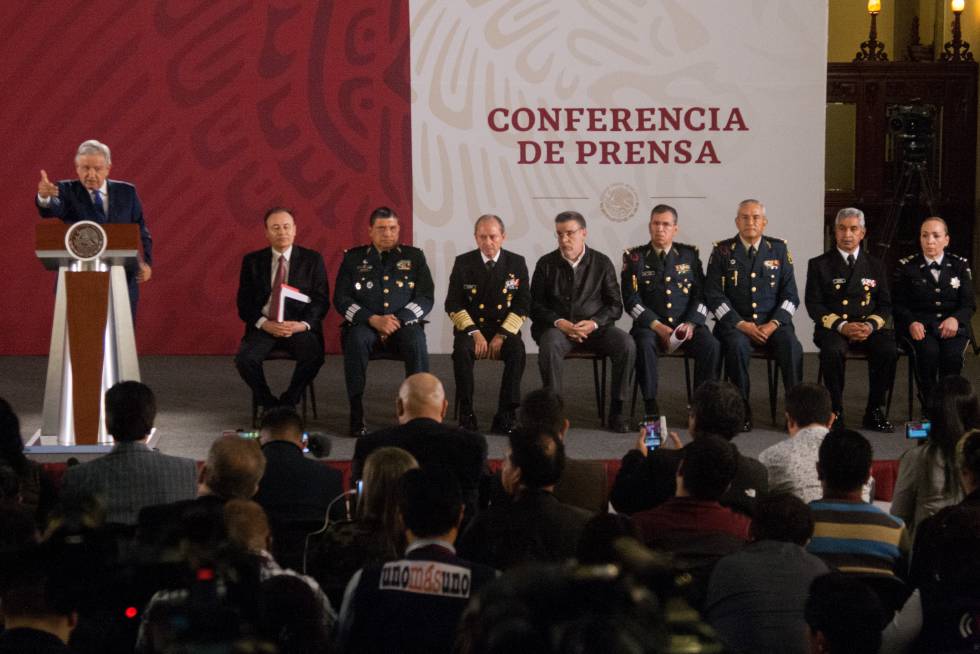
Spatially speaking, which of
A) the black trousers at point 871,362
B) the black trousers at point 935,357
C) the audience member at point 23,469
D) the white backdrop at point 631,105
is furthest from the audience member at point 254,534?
the white backdrop at point 631,105

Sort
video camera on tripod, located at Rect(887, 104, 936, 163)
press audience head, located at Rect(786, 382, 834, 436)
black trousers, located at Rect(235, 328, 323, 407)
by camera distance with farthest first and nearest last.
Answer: video camera on tripod, located at Rect(887, 104, 936, 163), black trousers, located at Rect(235, 328, 323, 407), press audience head, located at Rect(786, 382, 834, 436)

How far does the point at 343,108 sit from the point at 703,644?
7495 mm

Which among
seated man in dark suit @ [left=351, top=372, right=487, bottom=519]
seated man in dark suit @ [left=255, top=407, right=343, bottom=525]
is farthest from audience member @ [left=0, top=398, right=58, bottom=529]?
seated man in dark suit @ [left=351, top=372, right=487, bottom=519]

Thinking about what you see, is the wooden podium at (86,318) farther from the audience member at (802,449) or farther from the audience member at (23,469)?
the audience member at (802,449)

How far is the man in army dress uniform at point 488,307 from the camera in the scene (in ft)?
20.9

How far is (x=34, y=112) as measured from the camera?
8211mm

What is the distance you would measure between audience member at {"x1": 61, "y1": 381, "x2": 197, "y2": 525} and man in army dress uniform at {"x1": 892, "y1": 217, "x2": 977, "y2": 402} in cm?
406

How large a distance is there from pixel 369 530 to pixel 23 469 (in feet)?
3.73

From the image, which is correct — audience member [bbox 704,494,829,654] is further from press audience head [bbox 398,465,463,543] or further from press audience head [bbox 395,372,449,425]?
press audience head [bbox 395,372,449,425]

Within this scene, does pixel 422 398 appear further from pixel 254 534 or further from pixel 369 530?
pixel 254 534

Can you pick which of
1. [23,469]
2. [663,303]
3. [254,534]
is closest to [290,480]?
[23,469]

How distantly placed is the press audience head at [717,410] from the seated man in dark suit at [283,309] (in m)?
2.75

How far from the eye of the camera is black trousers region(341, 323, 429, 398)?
6297 mm

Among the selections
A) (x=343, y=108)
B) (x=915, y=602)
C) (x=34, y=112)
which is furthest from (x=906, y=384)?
(x=34, y=112)
